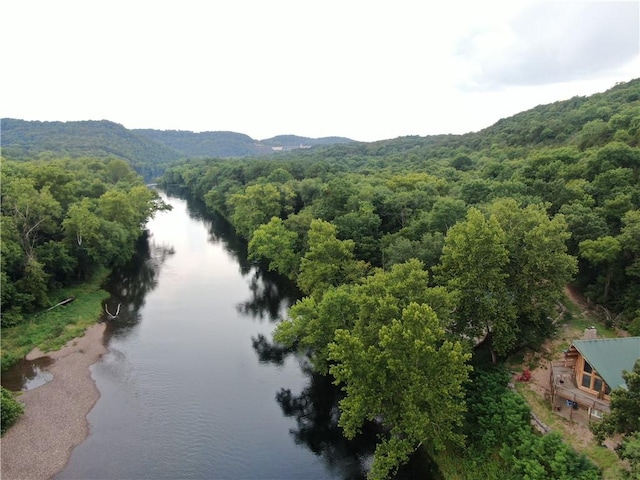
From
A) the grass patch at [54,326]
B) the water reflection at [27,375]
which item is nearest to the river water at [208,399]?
the grass patch at [54,326]

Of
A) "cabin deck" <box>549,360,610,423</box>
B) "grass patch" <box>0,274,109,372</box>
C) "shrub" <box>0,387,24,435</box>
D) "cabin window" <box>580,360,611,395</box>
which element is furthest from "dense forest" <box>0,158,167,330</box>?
"cabin window" <box>580,360,611,395</box>

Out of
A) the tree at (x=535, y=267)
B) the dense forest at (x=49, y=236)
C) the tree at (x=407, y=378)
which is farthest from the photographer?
the dense forest at (x=49, y=236)

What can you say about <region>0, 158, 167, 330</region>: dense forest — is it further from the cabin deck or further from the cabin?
the cabin

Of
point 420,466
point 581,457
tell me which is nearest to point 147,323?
point 420,466

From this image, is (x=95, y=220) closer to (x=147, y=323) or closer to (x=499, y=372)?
(x=147, y=323)

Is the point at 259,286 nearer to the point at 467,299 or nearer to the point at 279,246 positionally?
the point at 279,246

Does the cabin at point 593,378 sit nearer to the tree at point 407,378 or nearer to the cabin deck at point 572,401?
the cabin deck at point 572,401
